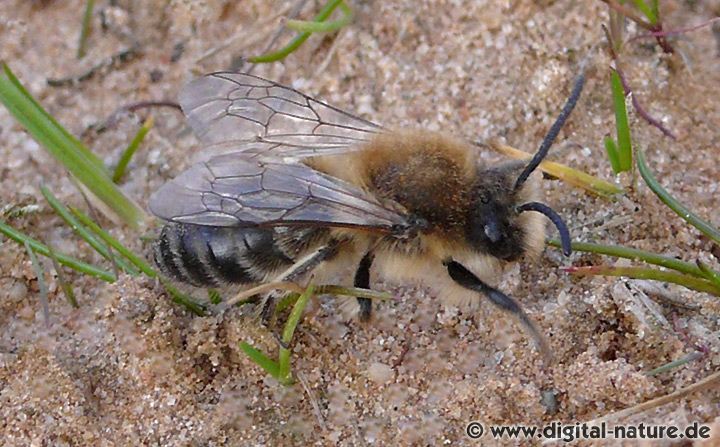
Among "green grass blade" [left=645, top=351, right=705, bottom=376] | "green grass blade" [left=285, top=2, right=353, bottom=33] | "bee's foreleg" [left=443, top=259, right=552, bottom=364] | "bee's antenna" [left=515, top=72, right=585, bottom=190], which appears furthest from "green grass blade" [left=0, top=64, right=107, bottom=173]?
"green grass blade" [left=645, top=351, right=705, bottom=376]

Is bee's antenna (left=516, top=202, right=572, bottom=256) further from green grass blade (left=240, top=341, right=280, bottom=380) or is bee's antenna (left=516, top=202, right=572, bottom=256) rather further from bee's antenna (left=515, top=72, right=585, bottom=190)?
green grass blade (left=240, top=341, right=280, bottom=380)

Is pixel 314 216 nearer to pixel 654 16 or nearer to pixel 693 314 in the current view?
pixel 693 314

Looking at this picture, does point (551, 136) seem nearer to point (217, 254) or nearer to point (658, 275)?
point (658, 275)

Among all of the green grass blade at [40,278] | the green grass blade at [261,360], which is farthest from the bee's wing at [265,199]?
the green grass blade at [40,278]

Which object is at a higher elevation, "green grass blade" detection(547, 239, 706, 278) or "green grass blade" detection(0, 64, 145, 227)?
"green grass blade" detection(0, 64, 145, 227)

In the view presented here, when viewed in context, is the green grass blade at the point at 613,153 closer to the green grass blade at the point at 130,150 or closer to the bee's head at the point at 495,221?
the bee's head at the point at 495,221

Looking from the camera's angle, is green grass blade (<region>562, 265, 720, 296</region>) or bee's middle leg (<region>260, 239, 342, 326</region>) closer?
green grass blade (<region>562, 265, 720, 296</region>)

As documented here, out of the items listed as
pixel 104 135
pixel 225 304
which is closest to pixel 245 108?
pixel 225 304
